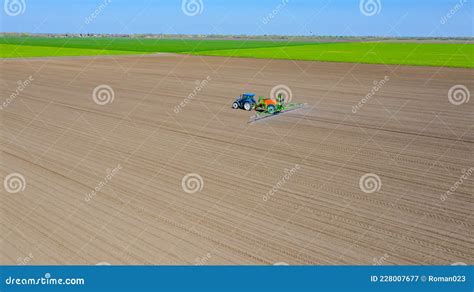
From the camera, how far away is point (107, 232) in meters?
8.88

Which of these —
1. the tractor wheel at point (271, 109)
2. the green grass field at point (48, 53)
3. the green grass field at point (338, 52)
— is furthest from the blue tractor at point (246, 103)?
the green grass field at point (48, 53)

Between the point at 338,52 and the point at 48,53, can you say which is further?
the point at 48,53

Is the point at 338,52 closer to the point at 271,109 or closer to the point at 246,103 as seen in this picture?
the point at 246,103

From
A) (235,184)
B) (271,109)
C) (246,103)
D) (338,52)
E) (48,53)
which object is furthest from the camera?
(48,53)

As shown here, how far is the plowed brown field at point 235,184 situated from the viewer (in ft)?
27.1

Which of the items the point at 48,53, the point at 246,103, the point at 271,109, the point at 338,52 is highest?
the point at 338,52

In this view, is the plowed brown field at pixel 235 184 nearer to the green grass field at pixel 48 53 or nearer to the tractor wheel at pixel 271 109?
the tractor wheel at pixel 271 109

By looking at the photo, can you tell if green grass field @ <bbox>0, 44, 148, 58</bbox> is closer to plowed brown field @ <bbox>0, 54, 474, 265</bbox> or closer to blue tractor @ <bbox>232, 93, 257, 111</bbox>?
plowed brown field @ <bbox>0, 54, 474, 265</bbox>

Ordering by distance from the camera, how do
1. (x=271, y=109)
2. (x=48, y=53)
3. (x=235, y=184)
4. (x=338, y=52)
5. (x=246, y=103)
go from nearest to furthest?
(x=235, y=184)
(x=271, y=109)
(x=246, y=103)
(x=338, y=52)
(x=48, y=53)

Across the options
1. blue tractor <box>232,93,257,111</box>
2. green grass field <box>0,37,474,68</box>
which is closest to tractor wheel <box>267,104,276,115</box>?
blue tractor <box>232,93,257,111</box>

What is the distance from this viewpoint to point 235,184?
11406 millimetres

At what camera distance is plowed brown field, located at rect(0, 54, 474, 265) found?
8273 mm

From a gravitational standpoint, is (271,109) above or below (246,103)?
below

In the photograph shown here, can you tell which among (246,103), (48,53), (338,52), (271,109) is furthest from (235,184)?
(48,53)
